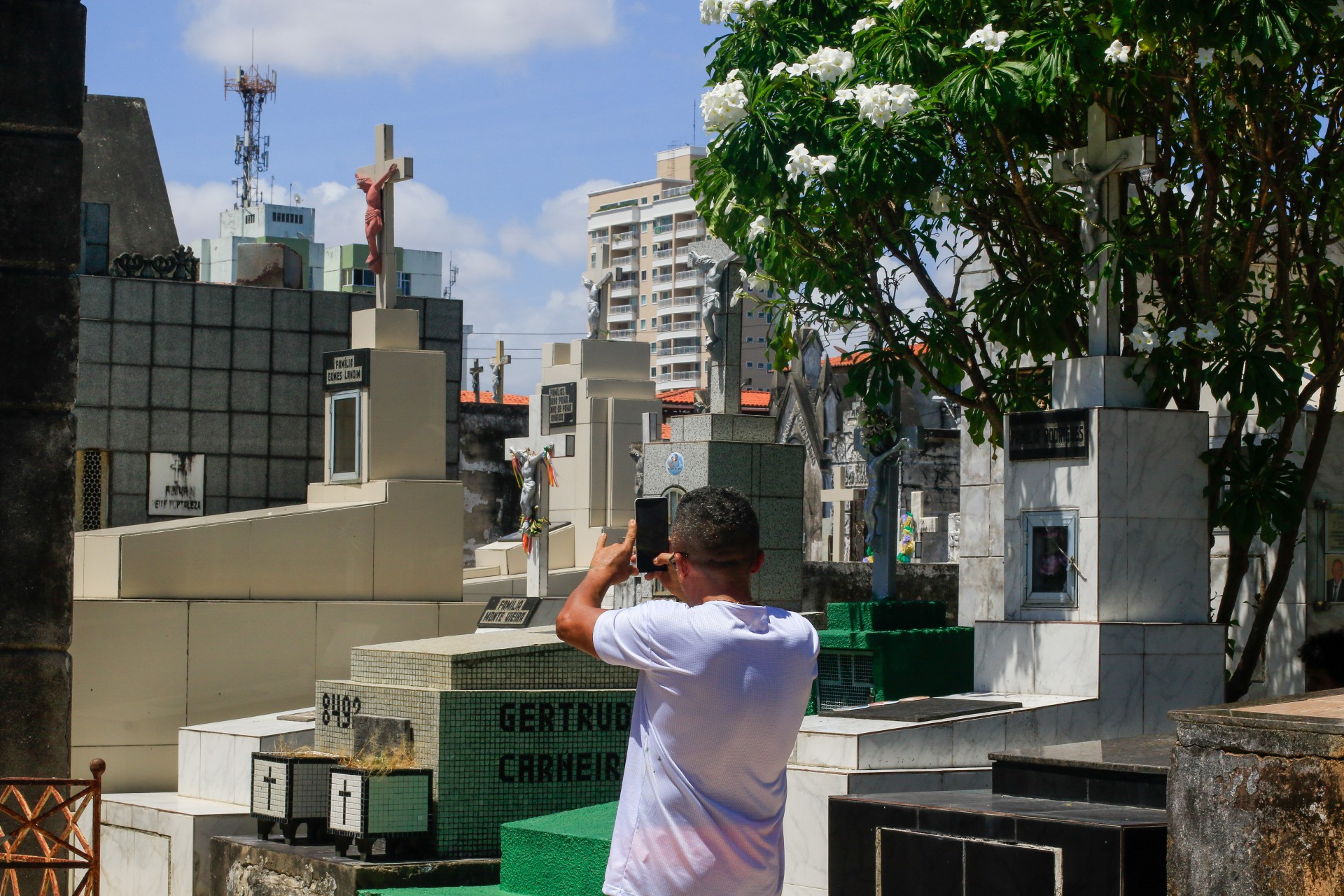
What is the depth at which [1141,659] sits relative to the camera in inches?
376

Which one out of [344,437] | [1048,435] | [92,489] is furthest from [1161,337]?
[92,489]

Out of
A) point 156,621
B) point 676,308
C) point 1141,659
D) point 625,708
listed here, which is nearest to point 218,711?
point 156,621

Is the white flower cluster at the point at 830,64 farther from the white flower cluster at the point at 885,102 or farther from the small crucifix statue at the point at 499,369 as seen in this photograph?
the small crucifix statue at the point at 499,369

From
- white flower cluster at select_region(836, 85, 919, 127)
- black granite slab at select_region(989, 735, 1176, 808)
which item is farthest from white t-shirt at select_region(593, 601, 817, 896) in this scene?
white flower cluster at select_region(836, 85, 919, 127)

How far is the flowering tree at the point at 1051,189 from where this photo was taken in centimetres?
1002

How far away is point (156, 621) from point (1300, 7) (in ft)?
33.6

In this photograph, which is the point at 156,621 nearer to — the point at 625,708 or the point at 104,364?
the point at 104,364


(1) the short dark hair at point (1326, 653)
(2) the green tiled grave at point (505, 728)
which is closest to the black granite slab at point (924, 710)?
(2) the green tiled grave at point (505, 728)

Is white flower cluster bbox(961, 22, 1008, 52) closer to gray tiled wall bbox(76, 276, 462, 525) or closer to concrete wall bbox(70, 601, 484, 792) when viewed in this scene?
concrete wall bbox(70, 601, 484, 792)

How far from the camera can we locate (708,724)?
12.9ft

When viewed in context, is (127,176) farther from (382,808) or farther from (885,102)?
(382,808)

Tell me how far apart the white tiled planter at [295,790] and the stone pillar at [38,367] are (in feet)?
6.78

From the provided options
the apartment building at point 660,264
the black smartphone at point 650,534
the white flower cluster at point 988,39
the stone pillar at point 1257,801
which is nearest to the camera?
the black smartphone at point 650,534

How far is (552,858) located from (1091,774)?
2942 mm
